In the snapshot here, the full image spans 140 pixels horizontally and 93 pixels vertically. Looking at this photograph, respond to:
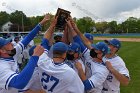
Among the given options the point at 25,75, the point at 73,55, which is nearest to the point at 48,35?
the point at 73,55

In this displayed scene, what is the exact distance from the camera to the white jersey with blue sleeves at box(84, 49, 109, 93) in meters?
5.39

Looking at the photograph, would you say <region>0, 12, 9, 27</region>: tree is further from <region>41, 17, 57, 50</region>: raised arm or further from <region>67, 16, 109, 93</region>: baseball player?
<region>41, 17, 57, 50</region>: raised arm

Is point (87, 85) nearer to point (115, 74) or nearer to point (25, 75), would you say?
point (115, 74)

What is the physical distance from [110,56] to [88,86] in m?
1.36

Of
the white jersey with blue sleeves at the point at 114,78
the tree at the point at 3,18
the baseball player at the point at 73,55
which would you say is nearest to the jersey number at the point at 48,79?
the baseball player at the point at 73,55

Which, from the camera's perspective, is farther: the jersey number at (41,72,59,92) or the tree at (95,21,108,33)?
the tree at (95,21,108,33)

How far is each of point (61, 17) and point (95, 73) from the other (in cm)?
110

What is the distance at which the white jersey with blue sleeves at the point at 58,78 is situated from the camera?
15.3ft

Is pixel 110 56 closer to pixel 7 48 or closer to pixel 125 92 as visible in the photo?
pixel 7 48

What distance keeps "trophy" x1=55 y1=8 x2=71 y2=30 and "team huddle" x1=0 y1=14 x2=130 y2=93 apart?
3.5 inches

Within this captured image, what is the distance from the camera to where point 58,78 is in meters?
4.67

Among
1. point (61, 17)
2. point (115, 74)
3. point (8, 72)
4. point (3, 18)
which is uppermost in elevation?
point (3, 18)

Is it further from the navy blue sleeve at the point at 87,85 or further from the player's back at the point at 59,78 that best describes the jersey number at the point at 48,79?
the navy blue sleeve at the point at 87,85

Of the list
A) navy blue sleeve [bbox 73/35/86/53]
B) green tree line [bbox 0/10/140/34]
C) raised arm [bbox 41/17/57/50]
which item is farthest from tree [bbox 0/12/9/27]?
raised arm [bbox 41/17/57/50]
